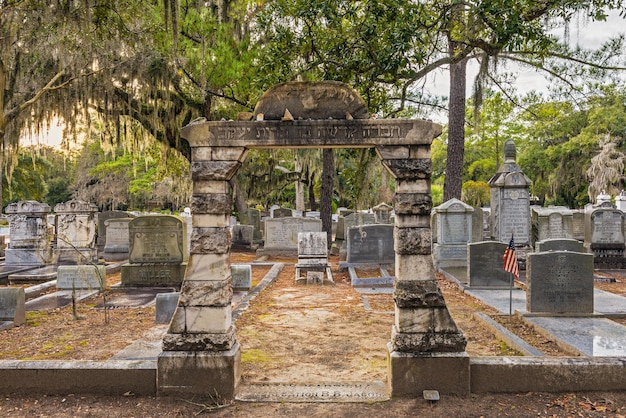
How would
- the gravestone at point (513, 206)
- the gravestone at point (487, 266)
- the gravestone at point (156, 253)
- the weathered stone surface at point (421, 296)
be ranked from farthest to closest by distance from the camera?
the gravestone at point (513, 206) → the gravestone at point (156, 253) → the gravestone at point (487, 266) → the weathered stone surface at point (421, 296)

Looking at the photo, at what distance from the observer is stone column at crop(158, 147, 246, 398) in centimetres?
427

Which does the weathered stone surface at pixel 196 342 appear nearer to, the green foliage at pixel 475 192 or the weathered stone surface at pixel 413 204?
the weathered stone surface at pixel 413 204

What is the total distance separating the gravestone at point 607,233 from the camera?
530 inches

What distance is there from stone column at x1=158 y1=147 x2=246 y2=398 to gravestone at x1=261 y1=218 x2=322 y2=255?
1172 cm

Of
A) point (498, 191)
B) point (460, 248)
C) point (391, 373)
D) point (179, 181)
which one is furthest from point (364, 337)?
point (179, 181)

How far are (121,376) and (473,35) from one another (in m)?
6.76

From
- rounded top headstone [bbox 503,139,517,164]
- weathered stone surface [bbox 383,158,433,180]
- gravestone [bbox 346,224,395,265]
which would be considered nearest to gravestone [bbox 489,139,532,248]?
rounded top headstone [bbox 503,139,517,164]

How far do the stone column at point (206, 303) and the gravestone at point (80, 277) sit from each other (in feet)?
20.5

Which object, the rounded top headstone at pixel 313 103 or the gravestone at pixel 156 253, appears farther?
the gravestone at pixel 156 253

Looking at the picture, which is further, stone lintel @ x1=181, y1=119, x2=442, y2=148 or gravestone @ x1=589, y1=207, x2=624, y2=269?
gravestone @ x1=589, y1=207, x2=624, y2=269

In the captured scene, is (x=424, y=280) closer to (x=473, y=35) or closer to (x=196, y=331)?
(x=196, y=331)

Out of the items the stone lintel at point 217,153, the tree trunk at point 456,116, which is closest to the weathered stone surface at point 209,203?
the stone lintel at point 217,153

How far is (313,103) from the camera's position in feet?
14.7

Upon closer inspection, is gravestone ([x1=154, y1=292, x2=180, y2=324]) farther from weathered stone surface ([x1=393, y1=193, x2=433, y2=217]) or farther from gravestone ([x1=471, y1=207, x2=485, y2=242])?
gravestone ([x1=471, y1=207, x2=485, y2=242])
